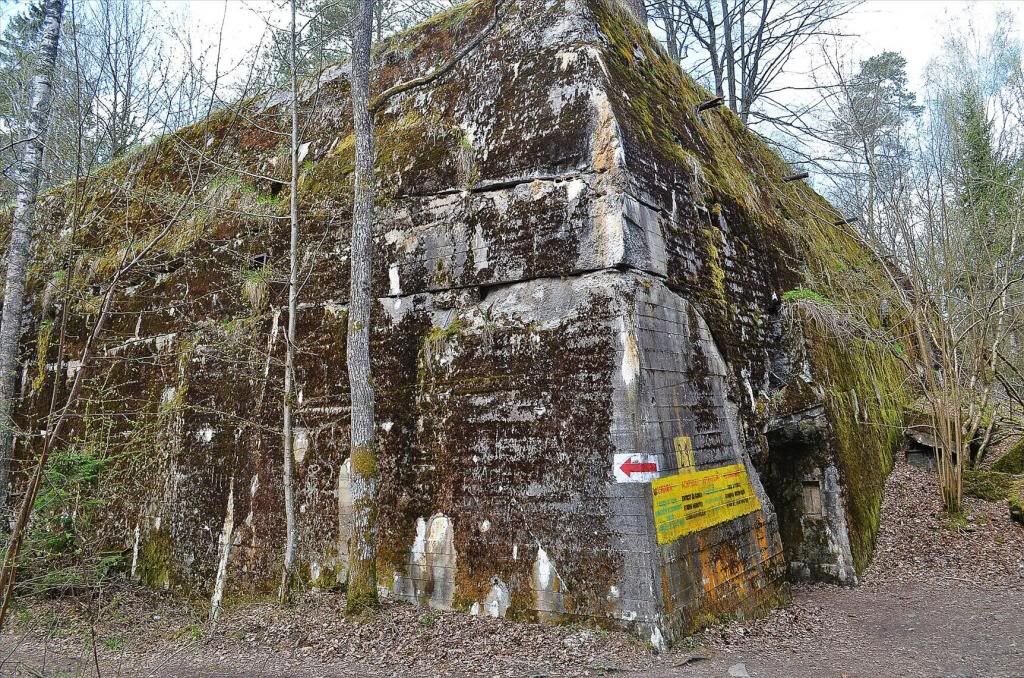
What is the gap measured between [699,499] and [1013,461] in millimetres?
7191

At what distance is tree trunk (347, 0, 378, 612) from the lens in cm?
635

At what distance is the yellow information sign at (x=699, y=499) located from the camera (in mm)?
5715

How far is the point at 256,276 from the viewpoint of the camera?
8445mm

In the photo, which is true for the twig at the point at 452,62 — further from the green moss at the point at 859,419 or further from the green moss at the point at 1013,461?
the green moss at the point at 1013,461

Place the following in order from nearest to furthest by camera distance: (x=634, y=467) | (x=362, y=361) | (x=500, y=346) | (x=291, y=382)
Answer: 1. (x=634, y=467)
2. (x=500, y=346)
3. (x=362, y=361)
4. (x=291, y=382)

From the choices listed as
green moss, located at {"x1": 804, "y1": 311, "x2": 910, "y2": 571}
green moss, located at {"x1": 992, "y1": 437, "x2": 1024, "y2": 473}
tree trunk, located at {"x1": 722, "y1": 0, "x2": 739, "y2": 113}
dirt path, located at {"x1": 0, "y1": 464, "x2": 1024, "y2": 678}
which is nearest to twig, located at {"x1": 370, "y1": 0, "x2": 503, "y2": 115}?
green moss, located at {"x1": 804, "y1": 311, "x2": 910, "y2": 571}

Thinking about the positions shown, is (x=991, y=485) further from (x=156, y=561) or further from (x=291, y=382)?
(x=156, y=561)

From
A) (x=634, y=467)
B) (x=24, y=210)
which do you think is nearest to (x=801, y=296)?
(x=634, y=467)

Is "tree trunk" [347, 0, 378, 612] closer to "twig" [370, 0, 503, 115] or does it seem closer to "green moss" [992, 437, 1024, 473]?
"twig" [370, 0, 503, 115]

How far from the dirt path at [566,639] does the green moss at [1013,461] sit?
2.51 metres

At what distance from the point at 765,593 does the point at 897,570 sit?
2532 mm

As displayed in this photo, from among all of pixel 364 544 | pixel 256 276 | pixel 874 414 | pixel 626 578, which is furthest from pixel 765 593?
pixel 256 276

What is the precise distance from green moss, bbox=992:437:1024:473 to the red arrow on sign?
7.74 metres

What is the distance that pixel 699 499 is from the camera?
617 centimetres
